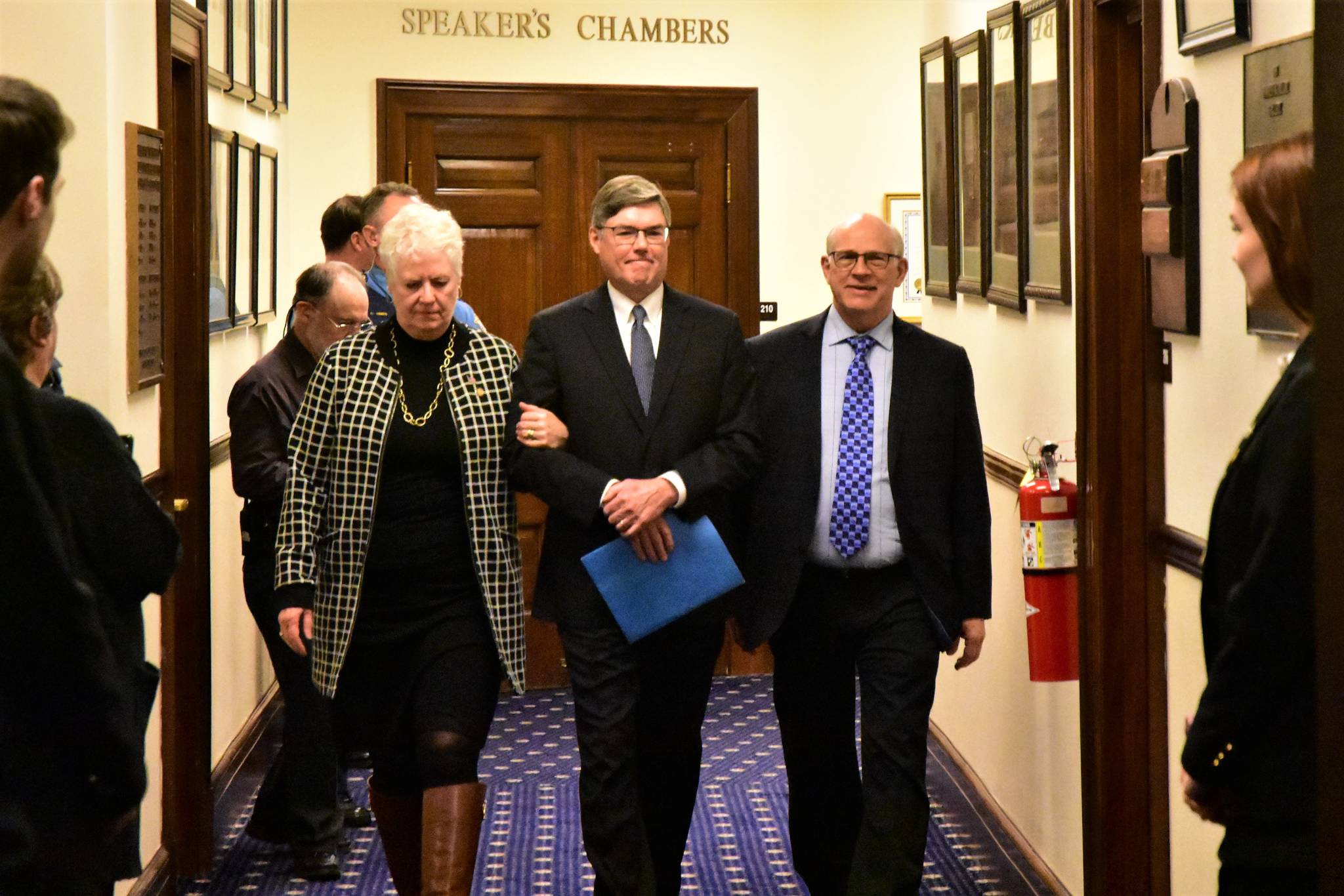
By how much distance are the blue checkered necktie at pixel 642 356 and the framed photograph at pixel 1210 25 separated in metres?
1.33

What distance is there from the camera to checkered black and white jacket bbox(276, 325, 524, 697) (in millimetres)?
3465

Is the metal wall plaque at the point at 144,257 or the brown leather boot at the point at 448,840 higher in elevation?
the metal wall plaque at the point at 144,257

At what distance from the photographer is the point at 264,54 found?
6012mm

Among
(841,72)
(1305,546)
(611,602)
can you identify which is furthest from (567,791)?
(1305,546)

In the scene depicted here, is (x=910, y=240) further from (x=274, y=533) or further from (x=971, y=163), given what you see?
(x=274, y=533)

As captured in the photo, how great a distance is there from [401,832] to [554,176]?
379cm

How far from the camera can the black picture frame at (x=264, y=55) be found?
18.9 feet

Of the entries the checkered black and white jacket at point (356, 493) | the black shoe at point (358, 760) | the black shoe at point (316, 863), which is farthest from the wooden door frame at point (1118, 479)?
the black shoe at point (358, 760)

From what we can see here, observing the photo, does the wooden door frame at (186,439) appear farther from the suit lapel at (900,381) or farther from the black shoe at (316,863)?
the suit lapel at (900,381)

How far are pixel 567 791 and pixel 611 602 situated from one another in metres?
2.01

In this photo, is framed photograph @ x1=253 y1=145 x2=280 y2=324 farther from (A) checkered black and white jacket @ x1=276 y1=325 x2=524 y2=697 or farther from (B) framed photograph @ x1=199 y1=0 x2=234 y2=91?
(A) checkered black and white jacket @ x1=276 y1=325 x2=524 y2=697

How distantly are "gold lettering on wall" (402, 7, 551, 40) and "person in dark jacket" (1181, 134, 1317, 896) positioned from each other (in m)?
5.17

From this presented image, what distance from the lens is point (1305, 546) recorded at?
6.02 feet

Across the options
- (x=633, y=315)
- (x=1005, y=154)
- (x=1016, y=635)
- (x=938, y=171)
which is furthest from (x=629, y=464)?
(x=938, y=171)
